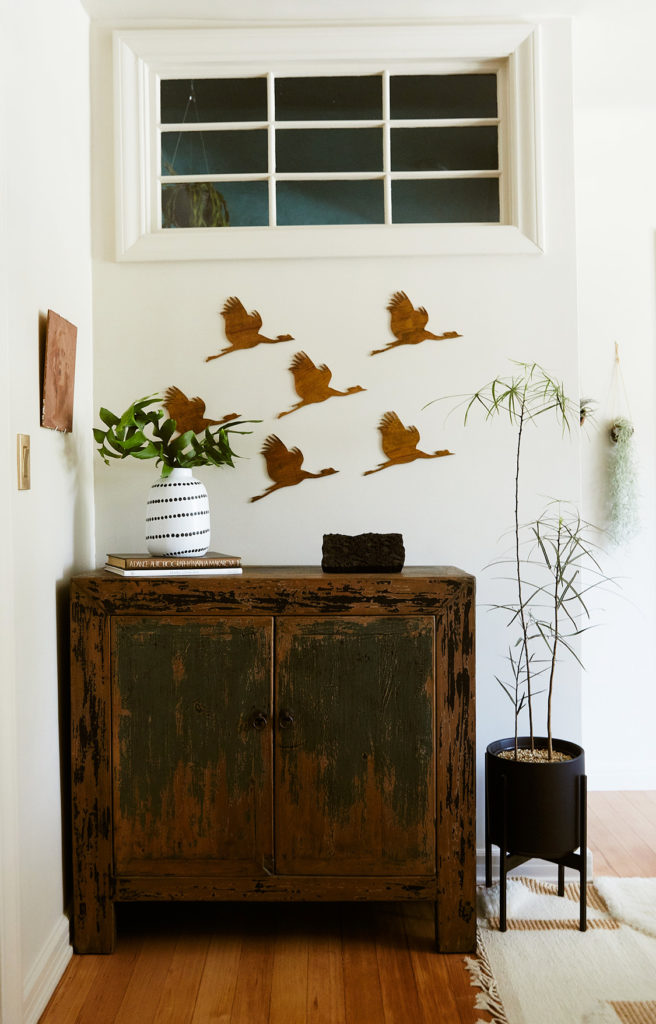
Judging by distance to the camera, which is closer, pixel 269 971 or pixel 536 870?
pixel 269 971

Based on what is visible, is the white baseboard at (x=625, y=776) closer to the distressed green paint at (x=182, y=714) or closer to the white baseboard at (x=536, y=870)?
the white baseboard at (x=536, y=870)

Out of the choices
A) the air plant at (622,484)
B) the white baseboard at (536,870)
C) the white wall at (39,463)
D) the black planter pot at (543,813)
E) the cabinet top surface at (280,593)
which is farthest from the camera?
the air plant at (622,484)

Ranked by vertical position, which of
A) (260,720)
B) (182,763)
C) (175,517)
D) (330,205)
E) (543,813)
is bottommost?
(543,813)

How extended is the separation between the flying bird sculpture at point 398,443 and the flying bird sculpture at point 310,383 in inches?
5.2

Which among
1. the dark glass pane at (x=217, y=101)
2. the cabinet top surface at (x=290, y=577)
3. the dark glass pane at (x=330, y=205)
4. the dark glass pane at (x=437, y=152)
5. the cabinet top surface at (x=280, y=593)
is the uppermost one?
the dark glass pane at (x=217, y=101)

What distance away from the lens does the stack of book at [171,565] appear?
2.09 meters

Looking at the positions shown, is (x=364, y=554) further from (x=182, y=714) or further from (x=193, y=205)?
(x=193, y=205)

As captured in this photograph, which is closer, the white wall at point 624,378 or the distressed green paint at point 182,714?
the distressed green paint at point 182,714

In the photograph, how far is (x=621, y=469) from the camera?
3088mm

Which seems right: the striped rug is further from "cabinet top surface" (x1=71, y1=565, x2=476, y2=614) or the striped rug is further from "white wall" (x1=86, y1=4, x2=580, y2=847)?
"cabinet top surface" (x1=71, y1=565, x2=476, y2=614)

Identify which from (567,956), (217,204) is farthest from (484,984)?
(217,204)

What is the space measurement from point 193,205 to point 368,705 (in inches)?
61.7

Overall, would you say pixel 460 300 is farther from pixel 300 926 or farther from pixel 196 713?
pixel 300 926

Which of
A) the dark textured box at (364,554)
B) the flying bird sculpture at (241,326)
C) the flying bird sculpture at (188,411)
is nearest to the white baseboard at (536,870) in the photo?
the dark textured box at (364,554)
